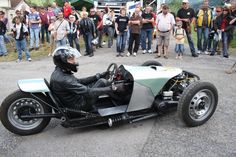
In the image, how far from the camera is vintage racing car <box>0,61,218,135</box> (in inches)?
180

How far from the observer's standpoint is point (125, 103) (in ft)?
16.5

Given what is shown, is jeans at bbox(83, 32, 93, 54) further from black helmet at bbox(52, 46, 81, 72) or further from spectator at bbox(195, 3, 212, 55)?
black helmet at bbox(52, 46, 81, 72)

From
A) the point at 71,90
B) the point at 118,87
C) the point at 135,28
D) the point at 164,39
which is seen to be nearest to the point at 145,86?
the point at 118,87

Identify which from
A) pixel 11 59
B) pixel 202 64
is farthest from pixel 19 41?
pixel 202 64

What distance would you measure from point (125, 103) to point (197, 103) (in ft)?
3.98

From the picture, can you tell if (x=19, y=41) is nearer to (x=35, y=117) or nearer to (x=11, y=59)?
(x=11, y=59)

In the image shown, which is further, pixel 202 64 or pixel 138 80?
pixel 202 64

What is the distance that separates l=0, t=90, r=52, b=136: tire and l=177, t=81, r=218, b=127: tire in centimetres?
217

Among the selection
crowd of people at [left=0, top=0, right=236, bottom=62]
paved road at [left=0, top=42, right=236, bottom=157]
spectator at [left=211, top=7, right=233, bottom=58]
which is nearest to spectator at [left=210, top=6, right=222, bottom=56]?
crowd of people at [left=0, top=0, right=236, bottom=62]

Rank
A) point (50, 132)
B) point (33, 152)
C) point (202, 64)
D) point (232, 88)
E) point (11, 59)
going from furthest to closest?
point (11, 59) → point (202, 64) → point (232, 88) → point (50, 132) → point (33, 152)

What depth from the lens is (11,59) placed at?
11.7 meters

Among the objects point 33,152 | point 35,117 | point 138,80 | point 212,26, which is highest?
point 212,26

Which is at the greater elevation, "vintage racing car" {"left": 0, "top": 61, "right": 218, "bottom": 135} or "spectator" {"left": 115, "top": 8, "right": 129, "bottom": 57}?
"spectator" {"left": 115, "top": 8, "right": 129, "bottom": 57}

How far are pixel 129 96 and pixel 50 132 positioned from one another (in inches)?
57.4
